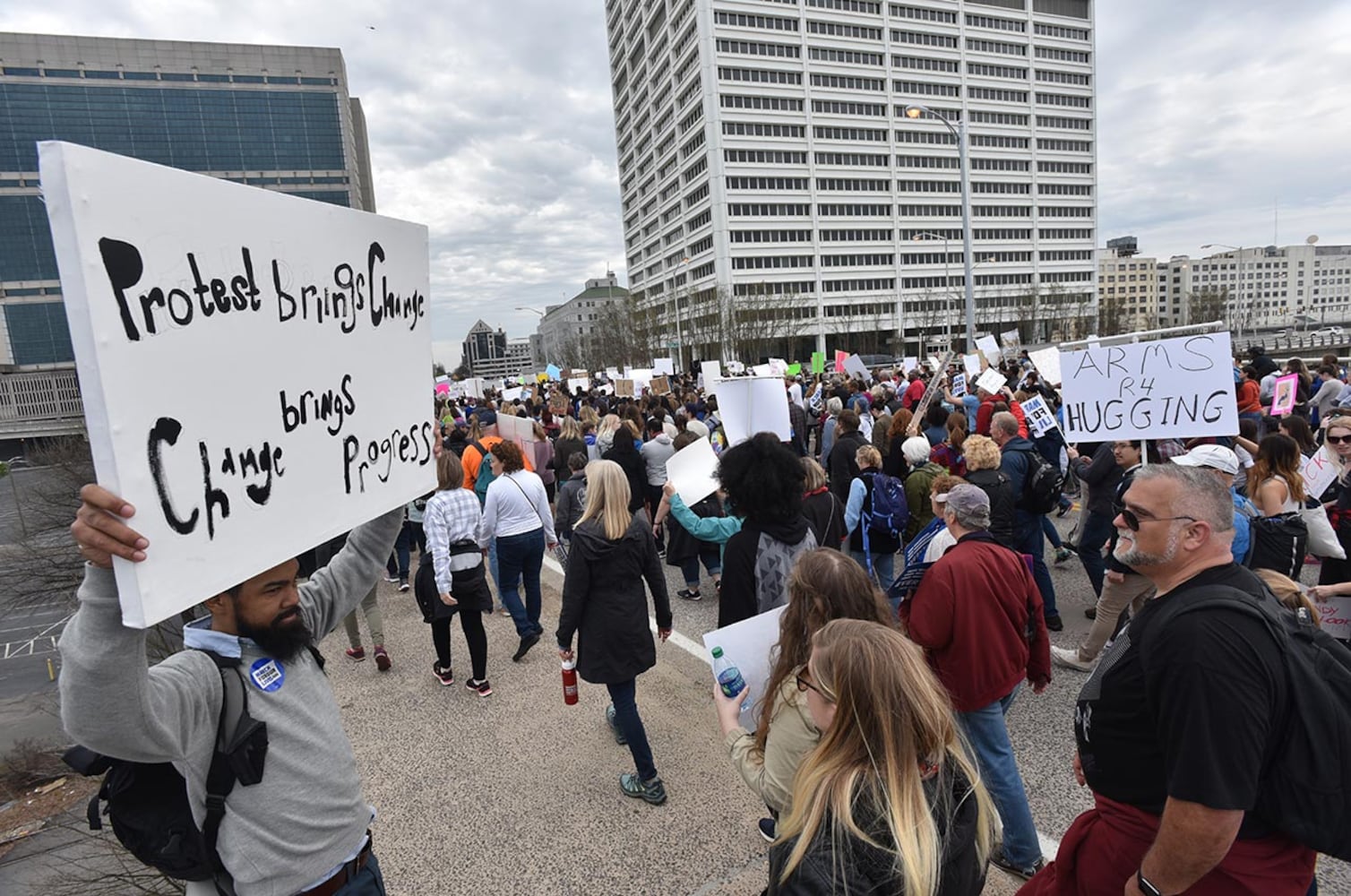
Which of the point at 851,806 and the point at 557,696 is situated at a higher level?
the point at 851,806

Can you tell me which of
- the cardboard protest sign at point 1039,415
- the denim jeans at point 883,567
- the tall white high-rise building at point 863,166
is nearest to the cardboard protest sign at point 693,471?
the denim jeans at point 883,567

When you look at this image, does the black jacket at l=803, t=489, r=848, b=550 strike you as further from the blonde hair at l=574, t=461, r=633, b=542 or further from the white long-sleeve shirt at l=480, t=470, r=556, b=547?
the white long-sleeve shirt at l=480, t=470, r=556, b=547

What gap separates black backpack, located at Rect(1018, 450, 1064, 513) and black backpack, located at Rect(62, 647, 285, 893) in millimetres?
5662

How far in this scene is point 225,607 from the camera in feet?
5.91

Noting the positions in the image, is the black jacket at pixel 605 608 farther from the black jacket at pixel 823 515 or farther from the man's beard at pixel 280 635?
the man's beard at pixel 280 635

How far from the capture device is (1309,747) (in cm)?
158

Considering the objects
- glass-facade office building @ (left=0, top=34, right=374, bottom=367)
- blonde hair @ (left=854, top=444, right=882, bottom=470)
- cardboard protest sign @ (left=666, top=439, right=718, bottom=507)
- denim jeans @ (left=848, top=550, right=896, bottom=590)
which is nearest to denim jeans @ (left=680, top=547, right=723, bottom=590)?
denim jeans @ (left=848, top=550, right=896, bottom=590)

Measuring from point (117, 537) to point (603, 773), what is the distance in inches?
128

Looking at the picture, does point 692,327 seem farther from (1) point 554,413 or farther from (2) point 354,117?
(2) point 354,117

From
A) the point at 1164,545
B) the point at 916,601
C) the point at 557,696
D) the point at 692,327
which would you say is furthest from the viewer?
the point at 692,327

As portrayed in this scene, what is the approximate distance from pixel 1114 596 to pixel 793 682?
3358 millimetres

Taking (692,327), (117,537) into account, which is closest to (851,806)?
(117,537)

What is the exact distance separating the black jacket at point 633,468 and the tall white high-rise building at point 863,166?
54.2m

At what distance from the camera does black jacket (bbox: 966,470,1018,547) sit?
191 inches
